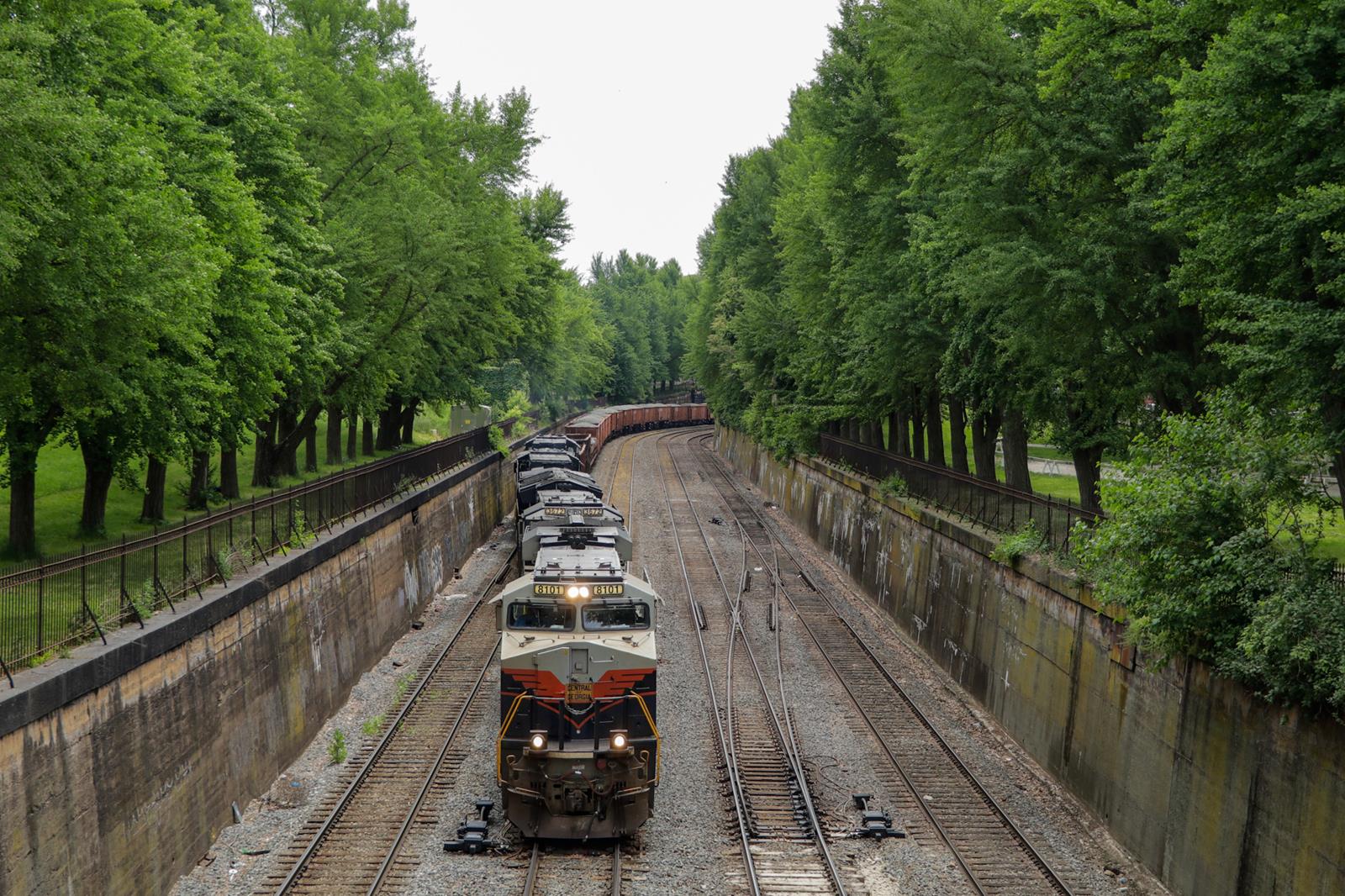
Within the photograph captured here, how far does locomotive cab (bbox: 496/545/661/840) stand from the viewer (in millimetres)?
15836

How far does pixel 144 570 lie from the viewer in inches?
622

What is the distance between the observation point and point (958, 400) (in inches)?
1348

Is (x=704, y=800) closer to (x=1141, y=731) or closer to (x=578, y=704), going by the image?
(x=578, y=704)

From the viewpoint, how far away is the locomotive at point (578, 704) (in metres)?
15.9

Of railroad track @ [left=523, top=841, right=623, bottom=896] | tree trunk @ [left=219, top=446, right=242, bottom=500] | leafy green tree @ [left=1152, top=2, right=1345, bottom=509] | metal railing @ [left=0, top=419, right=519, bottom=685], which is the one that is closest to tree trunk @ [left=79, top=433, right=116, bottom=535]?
metal railing @ [left=0, top=419, right=519, bottom=685]

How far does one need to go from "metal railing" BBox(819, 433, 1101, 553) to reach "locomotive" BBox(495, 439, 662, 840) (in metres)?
8.20

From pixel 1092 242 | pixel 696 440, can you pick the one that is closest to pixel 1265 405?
pixel 1092 242

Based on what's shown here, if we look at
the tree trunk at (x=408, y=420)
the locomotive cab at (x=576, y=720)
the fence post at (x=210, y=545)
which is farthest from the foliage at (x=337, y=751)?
the tree trunk at (x=408, y=420)

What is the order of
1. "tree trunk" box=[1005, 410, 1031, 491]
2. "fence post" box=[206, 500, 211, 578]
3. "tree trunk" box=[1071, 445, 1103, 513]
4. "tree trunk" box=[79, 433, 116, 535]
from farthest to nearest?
1. "tree trunk" box=[1005, 410, 1031, 491]
2. "tree trunk" box=[1071, 445, 1103, 513]
3. "tree trunk" box=[79, 433, 116, 535]
4. "fence post" box=[206, 500, 211, 578]

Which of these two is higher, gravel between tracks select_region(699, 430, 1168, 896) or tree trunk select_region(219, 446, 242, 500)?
tree trunk select_region(219, 446, 242, 500)

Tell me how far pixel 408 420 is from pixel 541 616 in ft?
140

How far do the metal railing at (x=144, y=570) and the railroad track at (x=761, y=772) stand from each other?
953 cm

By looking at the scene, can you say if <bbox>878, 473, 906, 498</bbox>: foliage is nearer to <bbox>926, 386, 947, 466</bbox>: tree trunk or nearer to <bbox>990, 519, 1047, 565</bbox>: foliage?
<bbox>926, 386, 947, 466</bbox>: tree trunk

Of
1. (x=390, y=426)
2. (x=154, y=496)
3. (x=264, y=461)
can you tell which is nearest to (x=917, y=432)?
(x=390, y=426)
